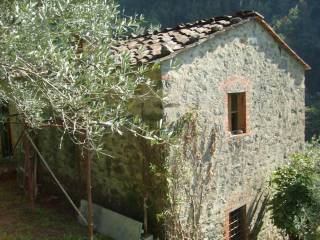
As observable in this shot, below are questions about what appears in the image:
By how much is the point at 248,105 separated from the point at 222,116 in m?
1.02

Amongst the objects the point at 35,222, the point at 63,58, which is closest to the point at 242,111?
the point at 35,222

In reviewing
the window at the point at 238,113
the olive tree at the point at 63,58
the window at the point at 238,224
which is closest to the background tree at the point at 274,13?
the window at the point at 238,113

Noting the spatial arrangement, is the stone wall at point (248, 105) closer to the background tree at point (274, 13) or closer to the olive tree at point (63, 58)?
the olive tree at point (63, 58)

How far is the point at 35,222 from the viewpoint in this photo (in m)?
8.05

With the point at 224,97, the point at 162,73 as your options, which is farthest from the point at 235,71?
the point at 162,73

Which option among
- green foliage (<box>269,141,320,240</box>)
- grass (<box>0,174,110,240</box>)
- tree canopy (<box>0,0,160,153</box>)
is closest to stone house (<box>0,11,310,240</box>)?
green foliage (<box>269,141,320,240</box>)

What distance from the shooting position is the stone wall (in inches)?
294

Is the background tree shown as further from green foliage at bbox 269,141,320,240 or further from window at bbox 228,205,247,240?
window at bbox 228,205,247,240

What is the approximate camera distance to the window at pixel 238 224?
29.6 ft

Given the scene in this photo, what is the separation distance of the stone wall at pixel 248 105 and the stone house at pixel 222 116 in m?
0.02

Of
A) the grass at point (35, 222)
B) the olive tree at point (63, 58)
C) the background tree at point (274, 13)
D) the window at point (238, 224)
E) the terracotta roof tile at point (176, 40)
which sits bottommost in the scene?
the window at point (238, 224)

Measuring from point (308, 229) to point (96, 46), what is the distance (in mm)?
7012

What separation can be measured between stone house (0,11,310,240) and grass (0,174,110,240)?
0.69 meters

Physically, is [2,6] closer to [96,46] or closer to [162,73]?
[96,46]
